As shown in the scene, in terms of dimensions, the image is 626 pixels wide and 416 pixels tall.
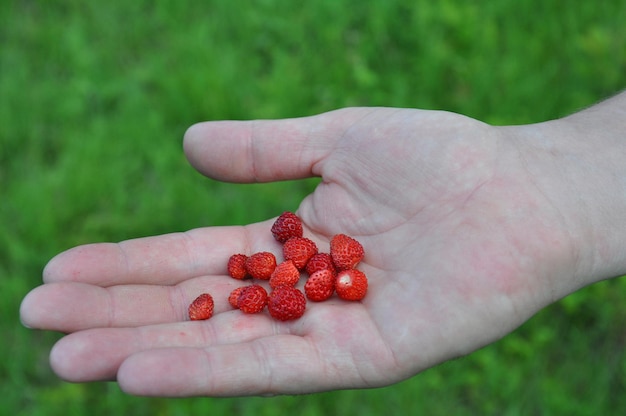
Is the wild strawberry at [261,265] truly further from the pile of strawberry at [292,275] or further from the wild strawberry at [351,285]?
the wild strawberry at [351,285]

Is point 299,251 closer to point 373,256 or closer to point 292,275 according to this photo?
point 292,275

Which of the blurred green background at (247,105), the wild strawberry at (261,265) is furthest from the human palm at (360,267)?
the blurred green background at (247,105)

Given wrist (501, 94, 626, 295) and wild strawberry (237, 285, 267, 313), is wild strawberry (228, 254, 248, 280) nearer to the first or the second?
wild strawberry (237, 285, 267, 313)

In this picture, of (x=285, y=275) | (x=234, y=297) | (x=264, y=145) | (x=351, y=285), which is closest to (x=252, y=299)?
(x=234, y=297)

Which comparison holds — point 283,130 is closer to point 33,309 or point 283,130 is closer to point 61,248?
point 33,309

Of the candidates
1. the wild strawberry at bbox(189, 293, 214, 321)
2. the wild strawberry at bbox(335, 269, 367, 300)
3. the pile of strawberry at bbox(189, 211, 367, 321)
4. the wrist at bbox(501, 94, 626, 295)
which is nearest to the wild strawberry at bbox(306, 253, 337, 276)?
the pile of strawberry at bbox(189, 211, 367, 321)

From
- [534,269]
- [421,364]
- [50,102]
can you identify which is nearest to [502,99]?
[534,269]

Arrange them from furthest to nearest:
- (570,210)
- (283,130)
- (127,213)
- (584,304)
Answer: (127,213) < (584,304) < (283,130) < (570,210)
